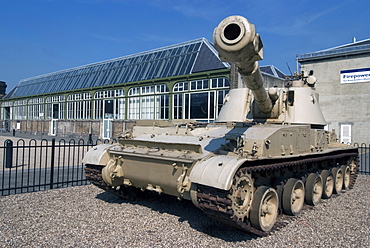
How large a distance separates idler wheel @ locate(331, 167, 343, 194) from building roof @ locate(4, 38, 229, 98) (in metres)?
13.5

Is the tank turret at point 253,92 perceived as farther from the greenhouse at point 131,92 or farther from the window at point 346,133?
the window at point 346,133

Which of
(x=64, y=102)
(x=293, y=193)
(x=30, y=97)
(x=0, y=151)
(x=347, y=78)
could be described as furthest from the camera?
(x=30, y=97)

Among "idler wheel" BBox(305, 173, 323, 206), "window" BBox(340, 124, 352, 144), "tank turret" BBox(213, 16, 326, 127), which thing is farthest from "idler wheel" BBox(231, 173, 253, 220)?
"window" BBox(340, 124, 352, 144)

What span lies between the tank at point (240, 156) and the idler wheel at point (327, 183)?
27 mm

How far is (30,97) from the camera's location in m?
44.3

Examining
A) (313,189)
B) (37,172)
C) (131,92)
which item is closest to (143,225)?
(313,189)

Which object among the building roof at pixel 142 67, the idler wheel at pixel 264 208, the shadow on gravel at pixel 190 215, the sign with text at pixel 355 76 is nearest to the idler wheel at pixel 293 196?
the idler wheel at pixel 264 208

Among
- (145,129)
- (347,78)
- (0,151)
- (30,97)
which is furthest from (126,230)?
(30,97)

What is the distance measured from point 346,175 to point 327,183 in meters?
1.87

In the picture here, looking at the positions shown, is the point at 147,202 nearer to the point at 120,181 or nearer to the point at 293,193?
the point at 120,181

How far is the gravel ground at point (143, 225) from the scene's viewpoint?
5.16 meters

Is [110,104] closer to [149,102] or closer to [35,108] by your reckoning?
[149,102]

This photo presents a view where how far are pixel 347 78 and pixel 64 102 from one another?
29.3 meters

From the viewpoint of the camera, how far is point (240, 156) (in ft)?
17.0
